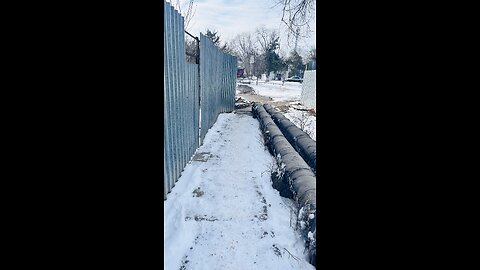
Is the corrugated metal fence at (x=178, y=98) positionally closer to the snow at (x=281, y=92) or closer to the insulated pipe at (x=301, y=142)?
the insulated pipe at (x=301, y=142)

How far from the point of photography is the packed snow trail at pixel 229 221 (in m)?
2.80

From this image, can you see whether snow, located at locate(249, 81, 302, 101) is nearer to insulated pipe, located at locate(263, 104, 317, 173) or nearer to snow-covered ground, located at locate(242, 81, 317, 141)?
snow-covered ground, located at locate(242, 81, 317, 141)

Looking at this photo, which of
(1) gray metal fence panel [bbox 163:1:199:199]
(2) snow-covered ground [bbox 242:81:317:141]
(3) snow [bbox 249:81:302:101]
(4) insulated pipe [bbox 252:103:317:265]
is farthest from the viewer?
(3) snow [bbox 249:81:302:101]

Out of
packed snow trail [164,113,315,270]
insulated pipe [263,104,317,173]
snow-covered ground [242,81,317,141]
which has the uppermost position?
snow-covered ground [242,81,317,141]

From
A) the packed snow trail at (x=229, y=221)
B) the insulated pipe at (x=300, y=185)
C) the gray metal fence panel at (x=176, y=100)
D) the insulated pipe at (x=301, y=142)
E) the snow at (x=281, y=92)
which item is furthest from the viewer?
the snow at (x=281, y=92)

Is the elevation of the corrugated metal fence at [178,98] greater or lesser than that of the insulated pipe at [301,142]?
greater

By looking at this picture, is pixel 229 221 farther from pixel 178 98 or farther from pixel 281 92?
pixel 281 92

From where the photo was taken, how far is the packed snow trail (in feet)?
9.18

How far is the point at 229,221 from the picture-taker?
350 centimetres

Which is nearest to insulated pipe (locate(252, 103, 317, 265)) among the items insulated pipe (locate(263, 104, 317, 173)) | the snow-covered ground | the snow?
insulated pipe (locate(263, 104, 317, 173))

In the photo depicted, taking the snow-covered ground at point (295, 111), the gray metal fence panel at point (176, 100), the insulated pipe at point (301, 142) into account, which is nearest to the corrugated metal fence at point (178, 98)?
the gray metal fence panel at point (176, 100)
